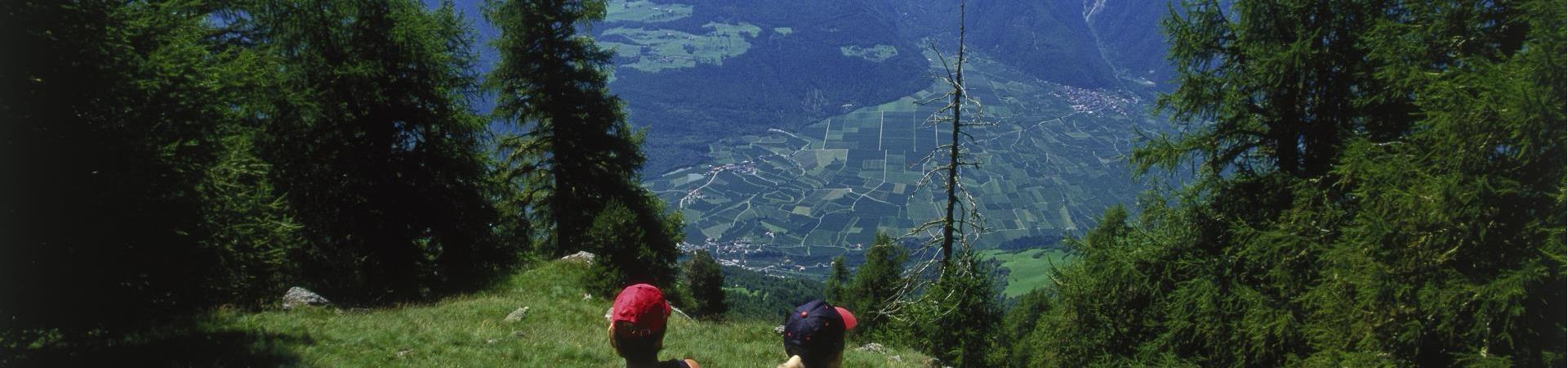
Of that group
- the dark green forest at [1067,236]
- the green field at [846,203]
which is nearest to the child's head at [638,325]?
the dark green forest at [1067,236]

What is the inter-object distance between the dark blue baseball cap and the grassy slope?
6.66 meters

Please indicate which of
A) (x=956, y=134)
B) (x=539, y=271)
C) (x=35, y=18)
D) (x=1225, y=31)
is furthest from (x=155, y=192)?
(x=1225, y=31)

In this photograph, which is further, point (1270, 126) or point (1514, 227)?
point (1270, 126)

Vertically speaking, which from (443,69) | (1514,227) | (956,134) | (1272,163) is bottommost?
(1514,227)

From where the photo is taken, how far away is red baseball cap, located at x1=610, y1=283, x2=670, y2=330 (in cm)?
433

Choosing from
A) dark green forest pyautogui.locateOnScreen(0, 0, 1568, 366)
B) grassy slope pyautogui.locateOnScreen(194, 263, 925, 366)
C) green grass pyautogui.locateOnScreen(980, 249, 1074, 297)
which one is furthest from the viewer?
green grass pyautogui.locateOnScreen(980, 249, 1074, 297)

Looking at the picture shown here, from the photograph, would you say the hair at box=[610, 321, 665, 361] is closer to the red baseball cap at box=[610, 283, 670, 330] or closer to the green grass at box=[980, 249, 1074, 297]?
the red baseball cap at box=[610, 283, 670, 330]

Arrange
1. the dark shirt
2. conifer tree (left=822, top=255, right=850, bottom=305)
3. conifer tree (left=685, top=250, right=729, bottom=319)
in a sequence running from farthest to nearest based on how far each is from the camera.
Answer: conifer tree (left=822, top=255, right=850, bottom=305)
conifer tree (left=685, top=250, right=729, bottom=319)
the dark shirt

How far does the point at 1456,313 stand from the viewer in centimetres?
791

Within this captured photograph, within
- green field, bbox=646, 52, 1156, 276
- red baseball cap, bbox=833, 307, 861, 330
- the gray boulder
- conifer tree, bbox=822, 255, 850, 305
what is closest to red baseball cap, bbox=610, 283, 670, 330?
red baseball cap, bbox=833, 307, 861, 330

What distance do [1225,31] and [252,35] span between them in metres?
21.0

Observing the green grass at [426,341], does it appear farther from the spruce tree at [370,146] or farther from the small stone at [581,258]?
the small stone at [581,258]

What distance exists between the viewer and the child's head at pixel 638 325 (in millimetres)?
4336

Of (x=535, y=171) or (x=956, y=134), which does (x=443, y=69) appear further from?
(x=956, y=134)
